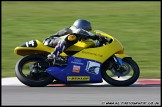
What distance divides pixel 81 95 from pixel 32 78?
1.27 m

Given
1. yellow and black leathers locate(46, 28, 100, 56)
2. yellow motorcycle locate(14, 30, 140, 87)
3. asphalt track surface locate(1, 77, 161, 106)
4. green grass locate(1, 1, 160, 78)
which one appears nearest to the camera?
asphalt track surface locate(1, 77, 161, 106)

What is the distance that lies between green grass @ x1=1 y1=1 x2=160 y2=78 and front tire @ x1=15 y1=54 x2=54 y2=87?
1.85m

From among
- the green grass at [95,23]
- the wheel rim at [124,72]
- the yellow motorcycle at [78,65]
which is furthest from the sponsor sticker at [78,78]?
the green grass at [95,23]

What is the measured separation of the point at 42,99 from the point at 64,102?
0.44 m

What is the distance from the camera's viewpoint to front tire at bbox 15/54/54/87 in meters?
10.4

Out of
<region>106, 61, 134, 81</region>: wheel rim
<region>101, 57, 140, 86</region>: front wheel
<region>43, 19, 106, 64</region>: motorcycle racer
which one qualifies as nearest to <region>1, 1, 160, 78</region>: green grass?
<region>106, 61, 134, 81</region>: wheel rim

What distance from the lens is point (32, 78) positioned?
10469 mm

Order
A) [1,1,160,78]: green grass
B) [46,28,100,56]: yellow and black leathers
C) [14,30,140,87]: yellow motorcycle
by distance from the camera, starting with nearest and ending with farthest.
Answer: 1. [46,28,100,56]: yellow and black leathers
2. [14,30,140,87]: yellow motorcycle
3. [1,1,160,78]: green grass

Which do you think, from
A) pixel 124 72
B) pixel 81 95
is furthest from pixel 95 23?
pixel 81 95

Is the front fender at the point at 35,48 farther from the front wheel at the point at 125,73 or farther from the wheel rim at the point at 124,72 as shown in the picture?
the wheel rim at the point at 124,72

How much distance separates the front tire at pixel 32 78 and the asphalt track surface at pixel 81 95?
0.36 feet

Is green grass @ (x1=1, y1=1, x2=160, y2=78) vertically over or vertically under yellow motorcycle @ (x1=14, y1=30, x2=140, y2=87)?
over

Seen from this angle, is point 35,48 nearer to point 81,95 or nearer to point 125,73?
point 81,95

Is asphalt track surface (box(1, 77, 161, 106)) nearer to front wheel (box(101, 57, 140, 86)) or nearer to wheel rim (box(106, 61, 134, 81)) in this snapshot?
front wheel (box(101, 57, 140, 86))
